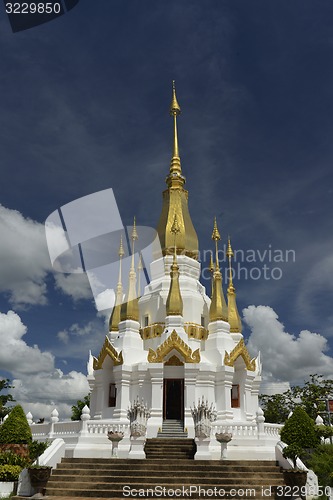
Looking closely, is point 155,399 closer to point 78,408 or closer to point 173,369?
point 173,369

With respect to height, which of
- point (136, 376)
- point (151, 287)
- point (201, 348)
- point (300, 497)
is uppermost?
point (151, 287)

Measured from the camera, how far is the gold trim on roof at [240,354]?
998 inches

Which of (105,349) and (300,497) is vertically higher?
(105,349)

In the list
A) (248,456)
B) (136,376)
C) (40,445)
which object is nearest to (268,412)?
(136,376)

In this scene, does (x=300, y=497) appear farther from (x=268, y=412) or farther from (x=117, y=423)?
(x=268, y=412)

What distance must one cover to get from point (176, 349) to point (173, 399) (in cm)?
253

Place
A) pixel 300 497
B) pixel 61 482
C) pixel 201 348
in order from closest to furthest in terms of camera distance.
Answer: pixel 300 497 → pixel 61 482 → pixel 201 348

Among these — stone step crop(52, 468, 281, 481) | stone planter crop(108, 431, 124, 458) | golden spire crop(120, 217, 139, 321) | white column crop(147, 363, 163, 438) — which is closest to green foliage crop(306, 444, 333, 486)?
stone step crop(52, 468, 281, 481)

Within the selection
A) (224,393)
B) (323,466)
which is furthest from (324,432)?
(323,466)

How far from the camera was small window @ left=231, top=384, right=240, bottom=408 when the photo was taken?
2609 centimetres

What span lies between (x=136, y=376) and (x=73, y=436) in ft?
17.0

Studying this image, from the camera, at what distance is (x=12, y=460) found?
57.6ft

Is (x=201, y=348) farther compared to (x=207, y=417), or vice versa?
(x=201, y=348)

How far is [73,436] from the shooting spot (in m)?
20.6
